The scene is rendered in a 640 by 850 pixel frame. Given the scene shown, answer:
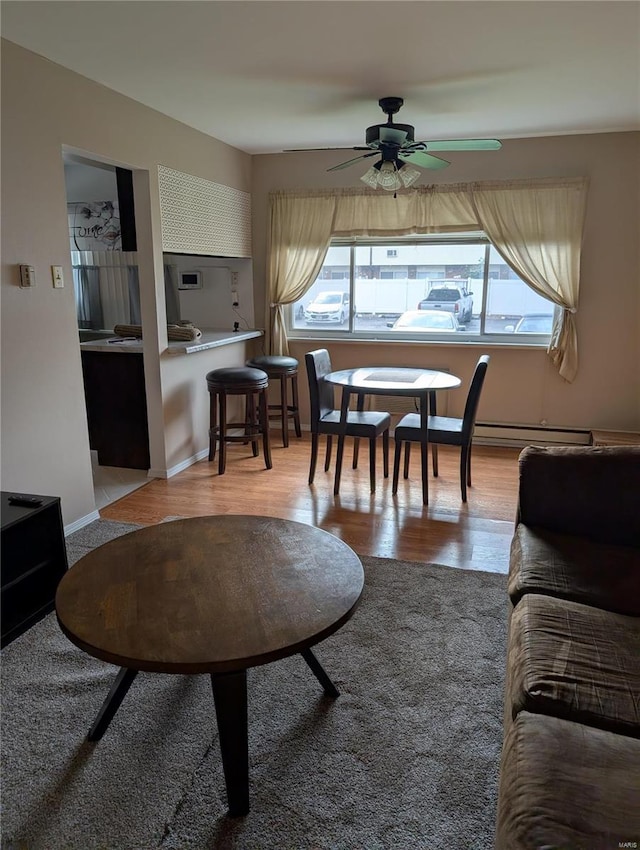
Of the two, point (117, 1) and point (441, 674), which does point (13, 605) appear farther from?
point (117, 1)

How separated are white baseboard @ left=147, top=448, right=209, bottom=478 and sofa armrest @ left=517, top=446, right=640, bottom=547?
2641 mm

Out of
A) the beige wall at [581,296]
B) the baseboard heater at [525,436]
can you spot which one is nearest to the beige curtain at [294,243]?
the beige wall at [581,296]

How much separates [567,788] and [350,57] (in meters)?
2.91

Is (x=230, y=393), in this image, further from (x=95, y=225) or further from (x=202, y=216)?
(x=95, y=225)

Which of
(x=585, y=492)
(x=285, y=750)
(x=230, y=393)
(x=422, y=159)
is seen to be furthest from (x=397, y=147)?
(x=285, y=750)

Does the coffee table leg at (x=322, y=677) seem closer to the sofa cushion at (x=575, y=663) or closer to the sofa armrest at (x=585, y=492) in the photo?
the sofa cushion at (x=575, y=663)

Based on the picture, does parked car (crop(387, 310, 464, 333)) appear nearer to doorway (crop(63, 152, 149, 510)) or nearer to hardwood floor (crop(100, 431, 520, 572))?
hardwood floor (crop(100, 431, 520, 572))

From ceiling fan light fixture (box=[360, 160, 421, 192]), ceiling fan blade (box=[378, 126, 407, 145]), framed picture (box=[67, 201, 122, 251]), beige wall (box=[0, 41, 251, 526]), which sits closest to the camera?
beige wall (box=[0, 41, 251, 526])

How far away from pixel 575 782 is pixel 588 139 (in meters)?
4.41

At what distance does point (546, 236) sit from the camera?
440 cm

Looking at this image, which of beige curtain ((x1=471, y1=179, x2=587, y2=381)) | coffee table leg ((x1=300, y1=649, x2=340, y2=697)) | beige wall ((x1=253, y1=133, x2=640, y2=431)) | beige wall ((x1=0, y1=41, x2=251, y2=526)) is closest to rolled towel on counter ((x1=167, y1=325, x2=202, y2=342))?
beige wall ((x1=0, y1=41, x2=251, y2=526))

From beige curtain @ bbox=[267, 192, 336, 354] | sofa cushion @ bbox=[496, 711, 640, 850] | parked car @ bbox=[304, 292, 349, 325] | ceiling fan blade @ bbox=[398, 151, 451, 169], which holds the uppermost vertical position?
ceiling fan blade @ bbox=[398, 151, 451, 169]

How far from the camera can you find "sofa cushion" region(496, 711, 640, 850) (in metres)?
1.01

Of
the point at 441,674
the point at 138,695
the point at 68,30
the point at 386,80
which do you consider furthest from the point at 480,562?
the point at 68,30
